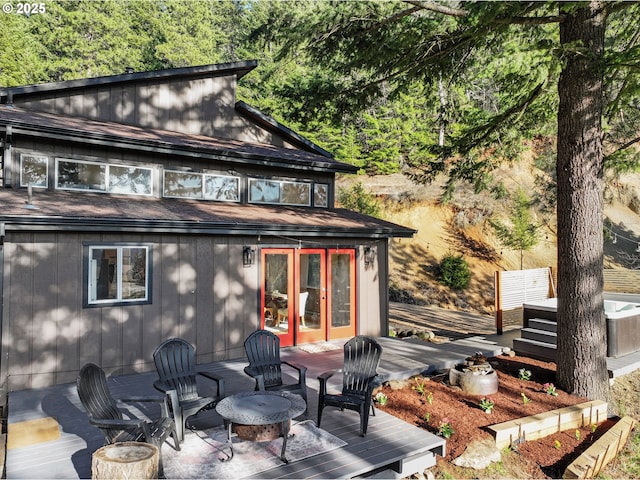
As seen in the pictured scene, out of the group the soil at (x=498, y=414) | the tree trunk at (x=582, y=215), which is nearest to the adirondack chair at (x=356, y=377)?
the soil at (x=498, y=414)

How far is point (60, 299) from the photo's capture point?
6934mm

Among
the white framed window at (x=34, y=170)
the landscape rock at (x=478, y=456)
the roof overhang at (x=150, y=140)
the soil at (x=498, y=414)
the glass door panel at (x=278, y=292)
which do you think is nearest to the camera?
the landscape rock at (x=478, y=456)

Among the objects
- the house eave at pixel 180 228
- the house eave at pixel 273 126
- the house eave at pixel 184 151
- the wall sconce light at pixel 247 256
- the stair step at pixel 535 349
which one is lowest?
the stair step at pixel 535 349

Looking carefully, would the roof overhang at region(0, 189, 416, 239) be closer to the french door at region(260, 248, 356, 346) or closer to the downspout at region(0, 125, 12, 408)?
the downspout at region(0, 125, 12, 408)

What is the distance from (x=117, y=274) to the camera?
24.3ft

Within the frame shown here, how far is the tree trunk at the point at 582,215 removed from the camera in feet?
21.6

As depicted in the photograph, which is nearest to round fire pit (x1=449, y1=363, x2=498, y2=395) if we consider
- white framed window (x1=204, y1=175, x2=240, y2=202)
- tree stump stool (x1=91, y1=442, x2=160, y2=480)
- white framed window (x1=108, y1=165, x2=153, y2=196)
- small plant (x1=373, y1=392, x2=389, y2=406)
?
small plant (x1=373, y1=392, x2=389, y2=406)

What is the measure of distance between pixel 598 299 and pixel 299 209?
6.39 m

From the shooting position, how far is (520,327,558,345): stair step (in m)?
8.52

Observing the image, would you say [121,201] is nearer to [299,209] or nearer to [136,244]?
[136,244]

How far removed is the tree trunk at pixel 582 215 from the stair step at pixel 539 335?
1754 millimetres

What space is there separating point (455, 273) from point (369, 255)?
1048 cm

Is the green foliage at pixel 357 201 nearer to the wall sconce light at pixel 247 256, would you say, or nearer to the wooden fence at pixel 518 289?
the wooden fence at pixel 518 289

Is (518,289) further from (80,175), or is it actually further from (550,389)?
(80,175)
